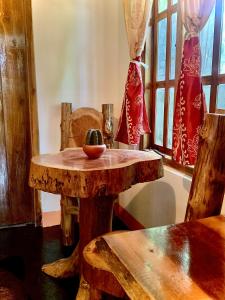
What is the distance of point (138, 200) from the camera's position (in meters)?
2.46

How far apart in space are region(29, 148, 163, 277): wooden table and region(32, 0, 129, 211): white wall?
849mm

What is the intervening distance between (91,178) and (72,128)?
1.14 metres

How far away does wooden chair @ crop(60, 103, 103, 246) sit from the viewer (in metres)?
2.28

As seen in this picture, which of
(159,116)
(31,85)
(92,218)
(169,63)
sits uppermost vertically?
(169,63)

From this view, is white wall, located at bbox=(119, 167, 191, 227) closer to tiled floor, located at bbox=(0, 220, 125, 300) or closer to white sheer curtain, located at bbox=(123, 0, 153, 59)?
tiled floor, located at bbox=(0, 220, 125, 300)

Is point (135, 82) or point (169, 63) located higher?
point (169, 63)

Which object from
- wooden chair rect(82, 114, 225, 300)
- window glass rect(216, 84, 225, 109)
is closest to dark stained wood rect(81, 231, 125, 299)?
wooden chair rect(82, 114, 225, 300)

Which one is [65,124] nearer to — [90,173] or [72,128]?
[72,128]

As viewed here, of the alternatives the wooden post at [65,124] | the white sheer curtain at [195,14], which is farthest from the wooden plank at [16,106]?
the white sheer curtain at [195,14]

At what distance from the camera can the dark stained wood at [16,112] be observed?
93.0 inches

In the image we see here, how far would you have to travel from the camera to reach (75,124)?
2.38m

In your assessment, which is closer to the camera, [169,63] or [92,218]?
[92,218]

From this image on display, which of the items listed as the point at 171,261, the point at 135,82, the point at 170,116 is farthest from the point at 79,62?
the point at 171,261

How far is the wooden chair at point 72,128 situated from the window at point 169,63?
488mm
